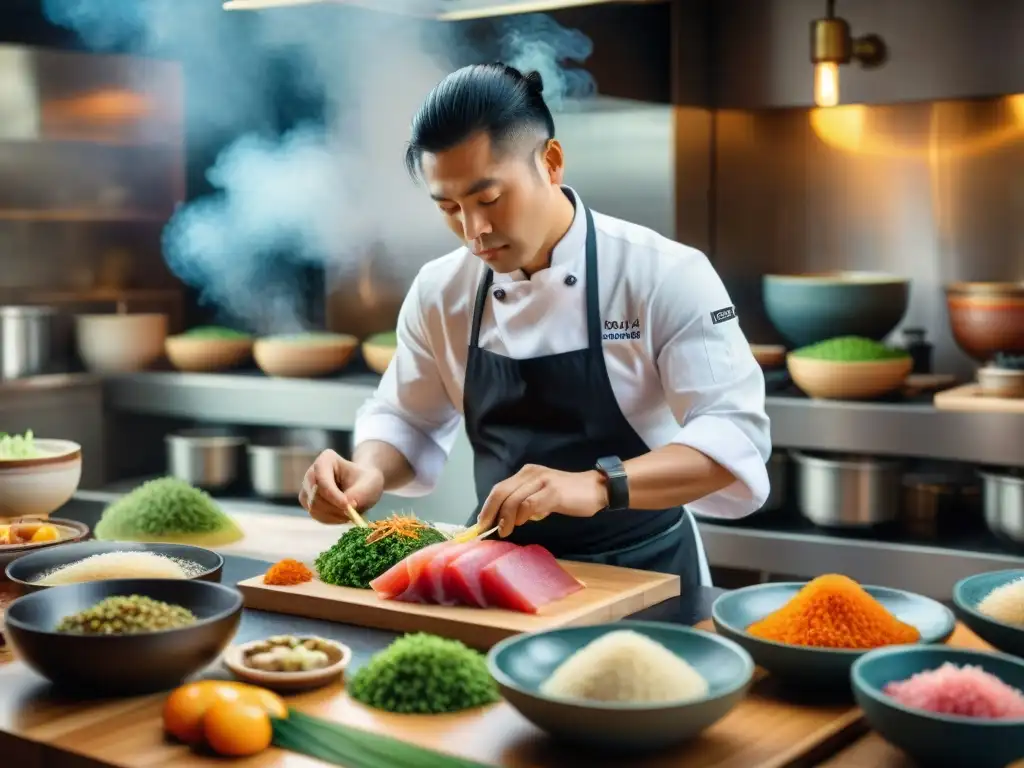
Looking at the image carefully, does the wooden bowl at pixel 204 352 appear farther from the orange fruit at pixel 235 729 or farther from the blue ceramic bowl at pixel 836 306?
the orange fruit at pixel 235 729

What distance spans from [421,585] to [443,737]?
0.51m

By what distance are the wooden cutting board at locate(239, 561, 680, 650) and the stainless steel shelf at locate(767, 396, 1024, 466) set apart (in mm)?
1972

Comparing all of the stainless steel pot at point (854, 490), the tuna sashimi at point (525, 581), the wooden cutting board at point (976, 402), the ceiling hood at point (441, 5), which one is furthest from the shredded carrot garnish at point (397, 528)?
the wooden cutting board at point (976, 402)

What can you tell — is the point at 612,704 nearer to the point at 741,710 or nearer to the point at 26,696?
the point at 741,710

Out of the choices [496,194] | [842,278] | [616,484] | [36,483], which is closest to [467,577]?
[616,484]

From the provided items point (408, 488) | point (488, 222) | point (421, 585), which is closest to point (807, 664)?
point (421, 585)

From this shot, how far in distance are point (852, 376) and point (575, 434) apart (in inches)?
69.6

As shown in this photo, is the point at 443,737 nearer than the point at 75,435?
Yes

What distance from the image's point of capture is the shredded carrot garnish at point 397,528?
2.26 m

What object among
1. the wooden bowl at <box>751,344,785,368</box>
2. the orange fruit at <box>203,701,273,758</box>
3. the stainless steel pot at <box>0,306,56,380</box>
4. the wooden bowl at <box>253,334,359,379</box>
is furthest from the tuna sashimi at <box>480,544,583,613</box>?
the stainless steel pot at <box>0,306,56,380</box>

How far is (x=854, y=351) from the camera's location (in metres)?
4.08

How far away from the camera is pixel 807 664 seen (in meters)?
1.67

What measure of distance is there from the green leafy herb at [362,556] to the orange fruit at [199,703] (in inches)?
21.4

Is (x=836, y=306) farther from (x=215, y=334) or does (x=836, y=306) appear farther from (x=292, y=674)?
(x=292, y=674)
